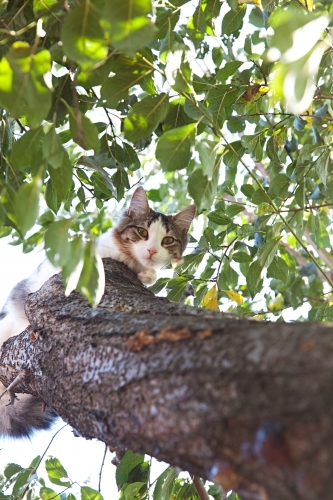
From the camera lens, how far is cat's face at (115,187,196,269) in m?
3.07

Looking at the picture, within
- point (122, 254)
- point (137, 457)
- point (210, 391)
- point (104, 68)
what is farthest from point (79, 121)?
point (122, 254)

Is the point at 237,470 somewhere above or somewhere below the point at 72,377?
below

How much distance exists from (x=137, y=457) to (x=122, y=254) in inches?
47.2

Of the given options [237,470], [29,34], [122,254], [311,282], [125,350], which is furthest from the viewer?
[311,282]

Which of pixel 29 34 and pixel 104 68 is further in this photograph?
pixel 29 34

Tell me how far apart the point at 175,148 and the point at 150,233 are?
1898mm

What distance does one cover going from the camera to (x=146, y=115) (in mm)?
1387

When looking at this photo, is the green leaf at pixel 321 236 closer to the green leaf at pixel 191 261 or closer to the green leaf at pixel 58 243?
the green leaf at pixel 191 261

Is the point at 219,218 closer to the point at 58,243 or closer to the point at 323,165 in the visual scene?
the point at 323,165

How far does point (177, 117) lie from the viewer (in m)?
1.79

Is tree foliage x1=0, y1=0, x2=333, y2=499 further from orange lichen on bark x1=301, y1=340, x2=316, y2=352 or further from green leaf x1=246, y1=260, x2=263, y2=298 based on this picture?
orange lichen on bark x1=301, y1=340, x2=316, y2=352

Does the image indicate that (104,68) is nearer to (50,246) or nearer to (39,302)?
(50,246)

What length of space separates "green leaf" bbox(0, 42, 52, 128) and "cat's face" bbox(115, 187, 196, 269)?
190 cm

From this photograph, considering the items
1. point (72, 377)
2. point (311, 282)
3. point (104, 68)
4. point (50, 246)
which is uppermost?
point (311, 282)
